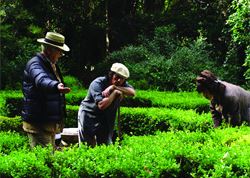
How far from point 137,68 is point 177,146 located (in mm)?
11770

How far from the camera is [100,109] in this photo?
681cm

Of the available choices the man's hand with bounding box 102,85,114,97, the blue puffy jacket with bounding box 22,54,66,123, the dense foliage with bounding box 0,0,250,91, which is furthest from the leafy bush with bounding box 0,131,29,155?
the dense foliage with bounding box 0,0,250,91

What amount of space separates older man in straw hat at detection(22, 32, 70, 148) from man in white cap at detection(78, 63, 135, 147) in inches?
27.5

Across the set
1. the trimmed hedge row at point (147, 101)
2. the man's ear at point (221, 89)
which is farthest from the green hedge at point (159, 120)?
the man's ear at point (221, 89)

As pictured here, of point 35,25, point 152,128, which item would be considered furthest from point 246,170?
Result: point 35,25

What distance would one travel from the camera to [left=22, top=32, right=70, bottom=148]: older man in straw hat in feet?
19.7

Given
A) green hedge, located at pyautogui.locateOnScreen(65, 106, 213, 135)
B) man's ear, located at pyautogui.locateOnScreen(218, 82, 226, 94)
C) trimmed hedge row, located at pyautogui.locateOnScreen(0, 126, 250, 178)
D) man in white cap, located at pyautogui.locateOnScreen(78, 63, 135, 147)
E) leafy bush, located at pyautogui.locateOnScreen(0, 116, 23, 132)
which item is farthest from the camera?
leafy bush, located at pyautogui.locateOnScreen(0, 116, 23, 132)

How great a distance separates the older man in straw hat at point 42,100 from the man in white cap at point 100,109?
70 centimetres

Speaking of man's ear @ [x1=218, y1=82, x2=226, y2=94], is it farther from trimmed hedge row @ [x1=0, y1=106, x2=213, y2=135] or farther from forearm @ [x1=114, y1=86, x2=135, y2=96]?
trimmed hedge row @ [x1=0, y1=106, x2=213, y2=135]

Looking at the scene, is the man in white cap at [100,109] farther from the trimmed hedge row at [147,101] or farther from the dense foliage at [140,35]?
the dense foliage at [140,35]

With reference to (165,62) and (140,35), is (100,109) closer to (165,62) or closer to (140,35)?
(165,62)

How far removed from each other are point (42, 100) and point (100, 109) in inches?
39.8

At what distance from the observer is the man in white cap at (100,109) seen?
6836 mm

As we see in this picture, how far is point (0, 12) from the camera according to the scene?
18.4 metres
